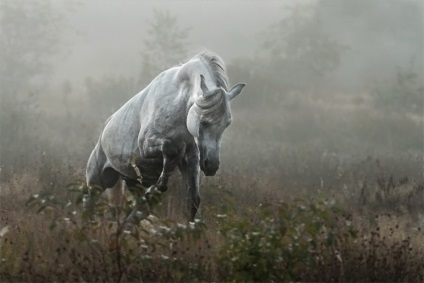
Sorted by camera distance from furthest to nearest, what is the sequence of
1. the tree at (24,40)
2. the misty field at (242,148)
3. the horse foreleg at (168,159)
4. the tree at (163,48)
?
the tree at (24,40) < the tree at (163,48) < the horse foreleg at (168,159) < the misty field at (242,148)

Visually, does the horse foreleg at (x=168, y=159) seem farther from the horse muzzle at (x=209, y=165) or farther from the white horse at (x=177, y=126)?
the horse muzzle at (x=209, y=165)

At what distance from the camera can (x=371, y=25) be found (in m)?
31.0

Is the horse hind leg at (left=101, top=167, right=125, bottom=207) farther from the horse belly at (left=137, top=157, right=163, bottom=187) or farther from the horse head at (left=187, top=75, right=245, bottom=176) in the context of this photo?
the horse head at (left=187, top=75, right=245, bottom=176)

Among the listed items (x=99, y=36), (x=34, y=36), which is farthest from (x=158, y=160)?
(x=99, y=36)

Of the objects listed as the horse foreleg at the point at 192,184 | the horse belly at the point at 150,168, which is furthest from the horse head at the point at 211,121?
the horse belly at the point at 150,168

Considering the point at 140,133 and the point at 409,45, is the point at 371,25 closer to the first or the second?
the point at 409,45

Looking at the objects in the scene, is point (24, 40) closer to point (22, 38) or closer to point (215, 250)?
point (22, 38)

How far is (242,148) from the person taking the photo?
61.1 ft

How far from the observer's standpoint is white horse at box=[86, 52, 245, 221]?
5793mm

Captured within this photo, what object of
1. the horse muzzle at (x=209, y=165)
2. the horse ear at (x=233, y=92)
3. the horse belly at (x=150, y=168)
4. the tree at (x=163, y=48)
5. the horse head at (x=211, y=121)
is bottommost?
the horse belly at (x=150, y=168)

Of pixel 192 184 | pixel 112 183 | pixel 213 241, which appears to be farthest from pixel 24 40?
pixel 213 241

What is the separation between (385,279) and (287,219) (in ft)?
3.59

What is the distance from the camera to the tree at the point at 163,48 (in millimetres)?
22453

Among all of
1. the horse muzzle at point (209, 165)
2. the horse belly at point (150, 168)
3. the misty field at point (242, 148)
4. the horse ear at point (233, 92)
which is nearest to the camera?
the misty field at point (242, 148)
